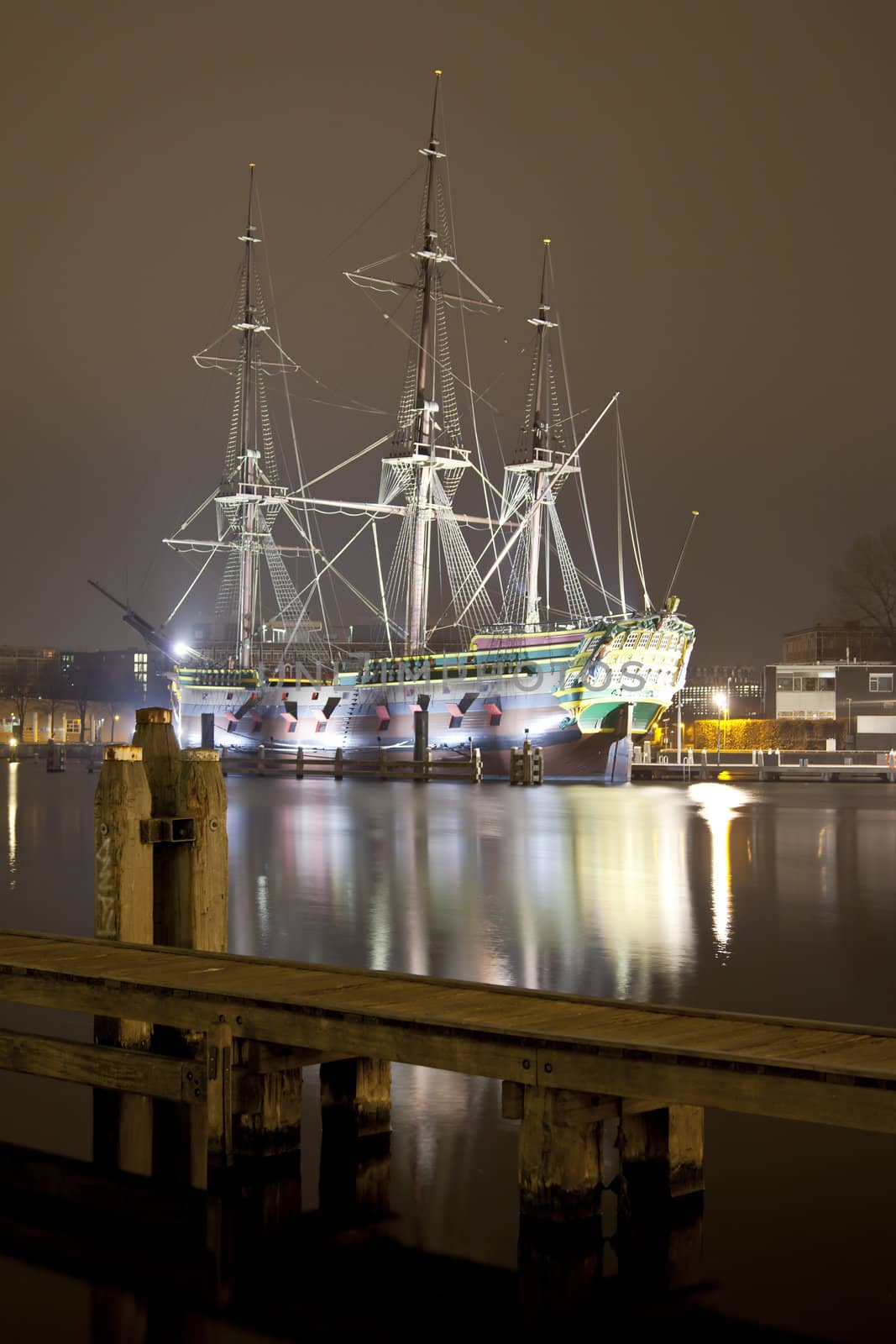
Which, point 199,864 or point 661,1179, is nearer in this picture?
point 661,1179

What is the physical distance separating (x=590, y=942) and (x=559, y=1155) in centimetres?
841

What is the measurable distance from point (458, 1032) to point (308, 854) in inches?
721

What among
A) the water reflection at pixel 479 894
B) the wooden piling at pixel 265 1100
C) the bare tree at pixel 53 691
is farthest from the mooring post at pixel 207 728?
the bare tree at pixel 53 691

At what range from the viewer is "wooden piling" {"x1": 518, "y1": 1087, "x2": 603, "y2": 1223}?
7.29m

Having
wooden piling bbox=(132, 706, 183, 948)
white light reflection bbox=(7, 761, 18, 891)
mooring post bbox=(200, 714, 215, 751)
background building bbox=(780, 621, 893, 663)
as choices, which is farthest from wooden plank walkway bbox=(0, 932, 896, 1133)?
background building bbox=(780, 621, 893, 663)

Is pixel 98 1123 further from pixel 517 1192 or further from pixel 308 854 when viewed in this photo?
pixel 308 854

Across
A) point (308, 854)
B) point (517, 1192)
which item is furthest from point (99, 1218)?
point (308, 854)

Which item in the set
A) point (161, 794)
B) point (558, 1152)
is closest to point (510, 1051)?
point (558, 1152)

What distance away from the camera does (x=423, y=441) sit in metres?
71.2

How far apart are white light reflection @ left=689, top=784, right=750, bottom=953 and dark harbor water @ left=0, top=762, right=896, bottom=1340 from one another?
0.27 ft

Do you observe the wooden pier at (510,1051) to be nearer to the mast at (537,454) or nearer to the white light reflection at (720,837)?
the white light reflection at (720,837)

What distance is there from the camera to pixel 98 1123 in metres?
9.52

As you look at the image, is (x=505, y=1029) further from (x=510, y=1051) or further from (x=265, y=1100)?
(x=265, y=1100)

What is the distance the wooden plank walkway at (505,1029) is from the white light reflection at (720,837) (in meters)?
7.34
